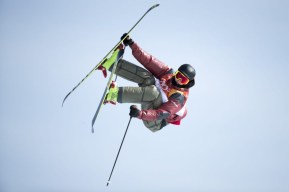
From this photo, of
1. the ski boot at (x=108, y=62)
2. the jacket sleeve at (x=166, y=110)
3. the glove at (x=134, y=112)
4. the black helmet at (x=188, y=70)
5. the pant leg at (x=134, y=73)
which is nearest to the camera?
the glove at (x=134, y=112)

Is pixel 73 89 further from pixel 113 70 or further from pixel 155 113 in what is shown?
pixel 155 113

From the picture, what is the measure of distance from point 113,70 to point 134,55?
1049 millimetres

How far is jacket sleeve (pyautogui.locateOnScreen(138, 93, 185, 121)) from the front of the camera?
10.1 m

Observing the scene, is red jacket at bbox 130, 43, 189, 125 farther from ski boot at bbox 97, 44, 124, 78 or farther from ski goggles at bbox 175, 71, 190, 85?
ski boot at bbox 97, 44, 124, 78

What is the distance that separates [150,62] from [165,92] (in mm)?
872

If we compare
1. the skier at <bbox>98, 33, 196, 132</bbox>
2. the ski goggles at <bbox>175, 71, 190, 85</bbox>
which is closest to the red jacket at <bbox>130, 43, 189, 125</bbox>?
the skier at <bbox>98, 33, 196, 132</bbox>

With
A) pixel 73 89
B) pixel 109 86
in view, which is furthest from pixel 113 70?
pixel 73 89

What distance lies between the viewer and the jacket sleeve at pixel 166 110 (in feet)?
33.1

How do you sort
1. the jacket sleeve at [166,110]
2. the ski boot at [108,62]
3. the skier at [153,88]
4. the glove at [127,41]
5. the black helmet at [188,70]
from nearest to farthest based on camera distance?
the jacket sleeve at [166,110] < the skier at [153,88] < the black helmet at [188,70] < the ski boot at [108,62] < the glove at [127,41]

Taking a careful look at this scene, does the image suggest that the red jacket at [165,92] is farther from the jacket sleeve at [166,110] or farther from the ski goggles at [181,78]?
the ski goggles at [181,78]

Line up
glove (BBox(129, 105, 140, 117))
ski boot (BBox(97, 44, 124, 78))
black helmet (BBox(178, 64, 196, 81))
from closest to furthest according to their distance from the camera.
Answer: glove (BBox(129, 105, 140, 117))
black helmet (BBox(178, 64, 196, 81))
ski boot (BBox(97, 44, 124, 78))

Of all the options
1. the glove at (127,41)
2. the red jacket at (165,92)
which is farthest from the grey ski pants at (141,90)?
the glove at (127,41)

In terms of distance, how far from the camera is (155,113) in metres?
10.2

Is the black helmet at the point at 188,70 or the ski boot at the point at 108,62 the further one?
the ski boot at the point at 108,62
